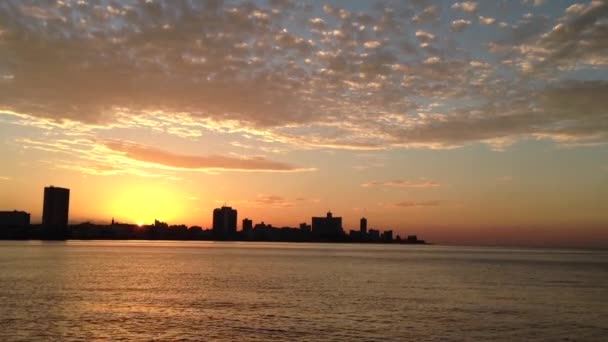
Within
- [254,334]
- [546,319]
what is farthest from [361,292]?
[254,334]

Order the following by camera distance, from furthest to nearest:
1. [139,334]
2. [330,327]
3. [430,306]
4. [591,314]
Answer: [430,306] → [591,314] → [330,327] → [139,334]

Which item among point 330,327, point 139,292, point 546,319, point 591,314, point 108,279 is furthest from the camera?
point 108,279

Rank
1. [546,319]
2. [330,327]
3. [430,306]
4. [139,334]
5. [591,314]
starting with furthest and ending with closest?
1. [430,306]
2. [591,314]
3. [546,319]
4. [330,327]
5. [139,334]

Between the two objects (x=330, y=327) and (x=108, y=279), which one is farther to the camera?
(x=108, y=279)

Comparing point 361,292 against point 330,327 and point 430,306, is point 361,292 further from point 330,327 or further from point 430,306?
point 330,327

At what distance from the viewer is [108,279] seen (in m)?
102

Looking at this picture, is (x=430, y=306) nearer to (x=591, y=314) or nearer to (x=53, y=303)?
(x=591, y=314)

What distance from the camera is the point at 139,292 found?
8094 cm

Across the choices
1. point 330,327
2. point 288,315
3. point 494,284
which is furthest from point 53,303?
point 494,284

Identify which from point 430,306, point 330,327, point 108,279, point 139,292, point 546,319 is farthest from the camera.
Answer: point 108,279

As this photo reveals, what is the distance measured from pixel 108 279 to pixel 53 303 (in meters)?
35.8

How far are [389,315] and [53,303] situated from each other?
39.2 metres

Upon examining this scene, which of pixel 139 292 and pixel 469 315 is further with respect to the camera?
pixel 139 292

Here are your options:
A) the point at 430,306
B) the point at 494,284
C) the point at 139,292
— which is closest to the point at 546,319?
the point at 430,306
